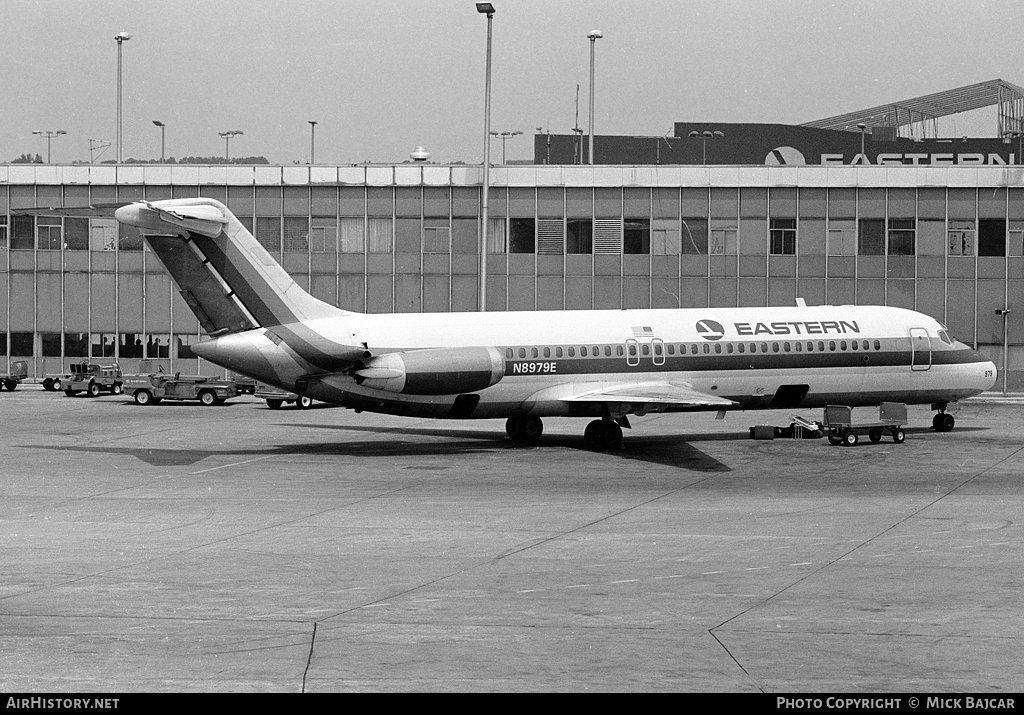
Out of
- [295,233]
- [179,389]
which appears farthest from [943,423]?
[295,233]

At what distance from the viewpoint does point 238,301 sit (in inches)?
1202

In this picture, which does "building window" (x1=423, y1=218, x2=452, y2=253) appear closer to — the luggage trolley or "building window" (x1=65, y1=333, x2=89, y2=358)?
"building window" (x1=65, y1=333, x2=89, y2=358)

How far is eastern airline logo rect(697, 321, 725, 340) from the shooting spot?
115ft

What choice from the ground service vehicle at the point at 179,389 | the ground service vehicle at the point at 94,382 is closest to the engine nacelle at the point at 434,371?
the ground service vehicle at the point at 179,389

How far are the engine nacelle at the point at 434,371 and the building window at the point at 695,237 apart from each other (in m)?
32.6

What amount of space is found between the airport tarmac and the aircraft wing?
142 cm

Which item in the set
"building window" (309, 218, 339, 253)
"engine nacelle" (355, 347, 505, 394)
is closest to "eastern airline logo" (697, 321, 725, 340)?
"engine nacelle" (355, 347, 505, 394)

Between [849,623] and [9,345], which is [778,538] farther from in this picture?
[9,345]

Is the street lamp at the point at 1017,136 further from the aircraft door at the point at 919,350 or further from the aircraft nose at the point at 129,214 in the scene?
the aircraft nose at the point at 129,214

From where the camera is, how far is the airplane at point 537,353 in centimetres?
3038

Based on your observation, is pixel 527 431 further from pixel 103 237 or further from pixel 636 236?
pixel 103 237

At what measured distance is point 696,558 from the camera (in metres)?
17.4

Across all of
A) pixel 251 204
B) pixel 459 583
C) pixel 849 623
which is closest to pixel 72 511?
pixel 459 583

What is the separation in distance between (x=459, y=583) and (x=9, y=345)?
Answer: 5679 cm
